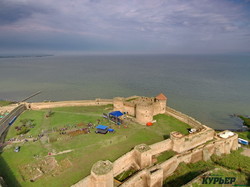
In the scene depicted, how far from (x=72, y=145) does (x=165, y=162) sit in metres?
10.7

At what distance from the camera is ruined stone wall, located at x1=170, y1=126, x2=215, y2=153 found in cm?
1964

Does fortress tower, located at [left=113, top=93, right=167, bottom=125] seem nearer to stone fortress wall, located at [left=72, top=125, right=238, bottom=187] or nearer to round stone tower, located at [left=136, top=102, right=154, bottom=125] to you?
round stone tower, located at [left=136, top=102, right=154, bottom=125]

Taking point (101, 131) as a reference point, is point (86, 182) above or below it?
below

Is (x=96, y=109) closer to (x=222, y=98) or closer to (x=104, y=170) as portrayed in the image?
(x=104, y=170)

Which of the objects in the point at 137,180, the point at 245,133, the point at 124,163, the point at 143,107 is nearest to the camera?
the point at 137,180

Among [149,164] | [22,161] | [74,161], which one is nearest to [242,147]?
[149,164]

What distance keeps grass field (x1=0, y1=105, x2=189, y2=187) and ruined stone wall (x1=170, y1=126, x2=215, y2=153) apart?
274cm

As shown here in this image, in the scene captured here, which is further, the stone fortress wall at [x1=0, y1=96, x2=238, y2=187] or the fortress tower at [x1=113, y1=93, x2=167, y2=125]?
the fortress tower at [x1=113, y1=93, x2=167, y2=125]

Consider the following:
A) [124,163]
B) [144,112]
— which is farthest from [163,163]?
[144,112]

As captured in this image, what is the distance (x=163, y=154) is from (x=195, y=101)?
31131mm

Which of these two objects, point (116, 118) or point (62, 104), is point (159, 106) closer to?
point (116, 118)

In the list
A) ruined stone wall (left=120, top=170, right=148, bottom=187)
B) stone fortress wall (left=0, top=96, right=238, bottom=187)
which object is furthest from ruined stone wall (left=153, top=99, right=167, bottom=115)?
ruined stone wall (left=120, top=170, right=148, bottom=187)

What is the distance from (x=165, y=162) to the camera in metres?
17.1

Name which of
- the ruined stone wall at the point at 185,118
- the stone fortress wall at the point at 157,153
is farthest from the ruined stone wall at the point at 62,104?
the ruined stone wall at the point at 185,118
